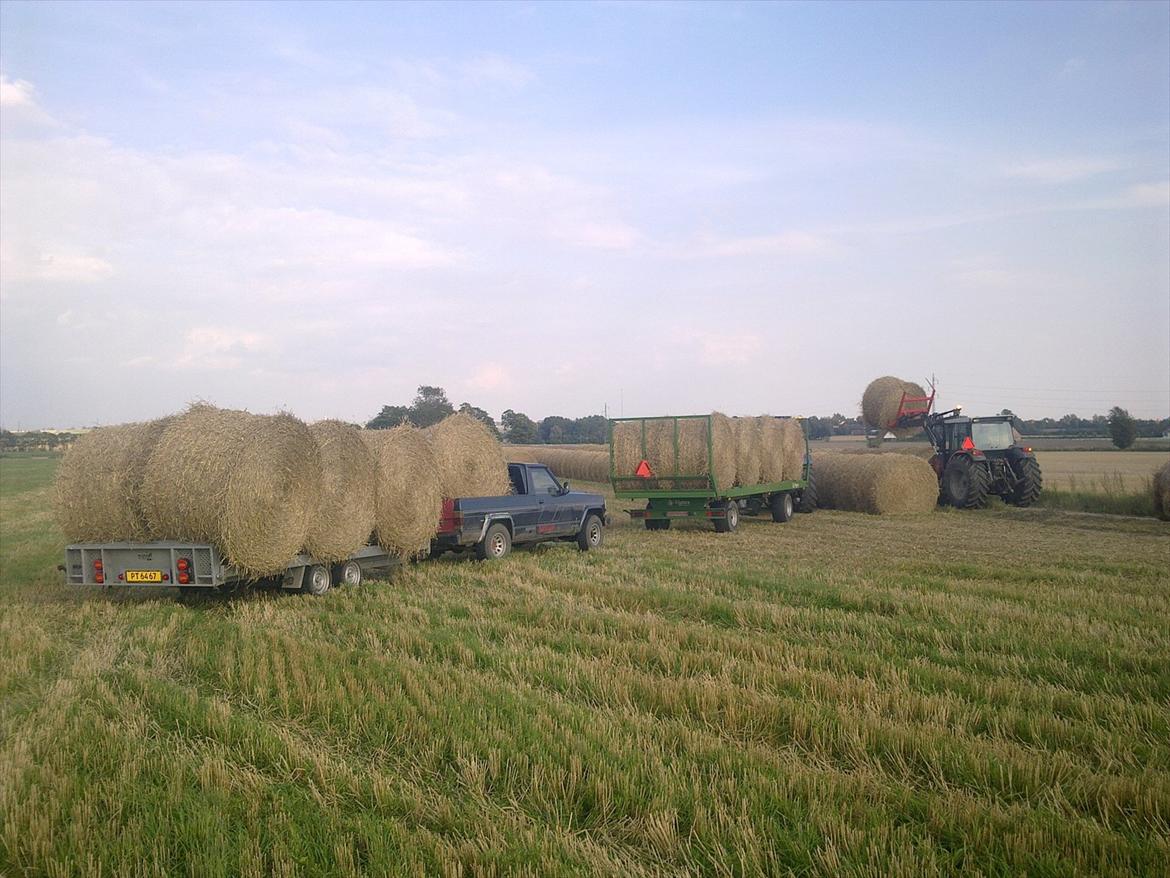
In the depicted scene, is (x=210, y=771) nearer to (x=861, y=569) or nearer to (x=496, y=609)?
(x=496, y=609)

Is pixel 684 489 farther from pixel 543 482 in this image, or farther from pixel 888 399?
pixel 888 399

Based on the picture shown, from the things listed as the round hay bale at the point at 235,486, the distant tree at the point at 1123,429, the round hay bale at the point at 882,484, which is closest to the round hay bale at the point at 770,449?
the round hay bale at the point at 882,484

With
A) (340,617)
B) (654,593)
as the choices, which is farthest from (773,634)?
(340,617)

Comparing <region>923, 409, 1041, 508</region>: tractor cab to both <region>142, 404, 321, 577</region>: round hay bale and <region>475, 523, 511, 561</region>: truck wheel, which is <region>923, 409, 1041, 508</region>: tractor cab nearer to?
<region>475, 523, 511, 561</region>: truck wheel

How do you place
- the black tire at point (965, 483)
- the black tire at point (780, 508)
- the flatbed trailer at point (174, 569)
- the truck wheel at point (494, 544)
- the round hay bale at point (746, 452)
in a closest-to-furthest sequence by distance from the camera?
1. the flatbed trailer at point (174, 569)
2. the truck wheel at point (494, 544)
3. the round hay bale at point (746, 452)
4. the black tire at point (780, 508)
5. the black tire at point (965, 483)

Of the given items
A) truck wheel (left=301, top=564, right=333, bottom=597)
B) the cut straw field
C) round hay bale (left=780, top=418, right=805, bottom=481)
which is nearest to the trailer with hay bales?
round hay bale (left=780, top=418, right=805, bottom=481)

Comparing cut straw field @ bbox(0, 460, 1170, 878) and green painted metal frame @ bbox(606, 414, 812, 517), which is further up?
green painted metal frame @ bbox(606, 414, 812, 517)

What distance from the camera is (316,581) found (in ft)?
38.0

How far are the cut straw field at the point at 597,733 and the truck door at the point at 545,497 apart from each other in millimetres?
4578

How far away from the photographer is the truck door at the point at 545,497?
15562 mm

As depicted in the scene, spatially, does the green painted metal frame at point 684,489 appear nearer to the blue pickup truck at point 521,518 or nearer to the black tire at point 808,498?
the blue pickup truck at point 521,518

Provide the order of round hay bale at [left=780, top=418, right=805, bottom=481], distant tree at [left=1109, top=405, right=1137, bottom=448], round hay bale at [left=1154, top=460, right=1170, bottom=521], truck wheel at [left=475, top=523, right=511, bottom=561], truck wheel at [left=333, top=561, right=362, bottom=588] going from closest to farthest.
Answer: truck wheel at [left=333, top=561, right=362, bottom=588], truck wheel at [left=475, top=523, right=511, bottom=561], round hay bale at [left=1154, top=460, right=1170, bottom=521], round hay bale at [left=780, top=418, right=805, bottom=481], distant tree at [left=1109, top=405, right=1137, bottom=448]

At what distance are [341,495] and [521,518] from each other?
4.00m

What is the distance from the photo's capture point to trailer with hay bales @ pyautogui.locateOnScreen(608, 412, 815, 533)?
62.2ft
